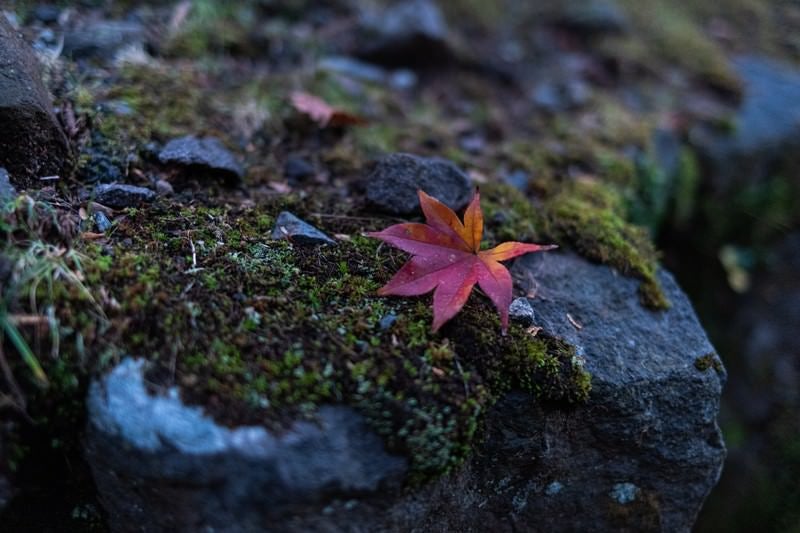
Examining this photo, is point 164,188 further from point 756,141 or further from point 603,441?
point 756,141

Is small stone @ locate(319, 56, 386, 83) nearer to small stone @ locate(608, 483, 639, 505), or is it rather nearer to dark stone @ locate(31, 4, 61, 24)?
dark stone @ locate(31, 4, 61, 24)

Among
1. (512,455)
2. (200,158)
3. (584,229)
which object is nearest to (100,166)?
(200,158)

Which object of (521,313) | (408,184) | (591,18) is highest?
(591,18)

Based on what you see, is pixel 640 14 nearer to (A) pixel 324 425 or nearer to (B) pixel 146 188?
(B) pixel 146 188

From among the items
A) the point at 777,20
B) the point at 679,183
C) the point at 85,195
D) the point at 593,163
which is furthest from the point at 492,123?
the point at 777,20

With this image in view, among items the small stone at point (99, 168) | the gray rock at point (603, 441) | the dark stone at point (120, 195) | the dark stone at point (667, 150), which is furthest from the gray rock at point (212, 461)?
the dark stone at point (667, 150)

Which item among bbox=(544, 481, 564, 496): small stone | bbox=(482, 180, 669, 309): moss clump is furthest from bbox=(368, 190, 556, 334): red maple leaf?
bbox=(544, 481, 564, 496): small stone
